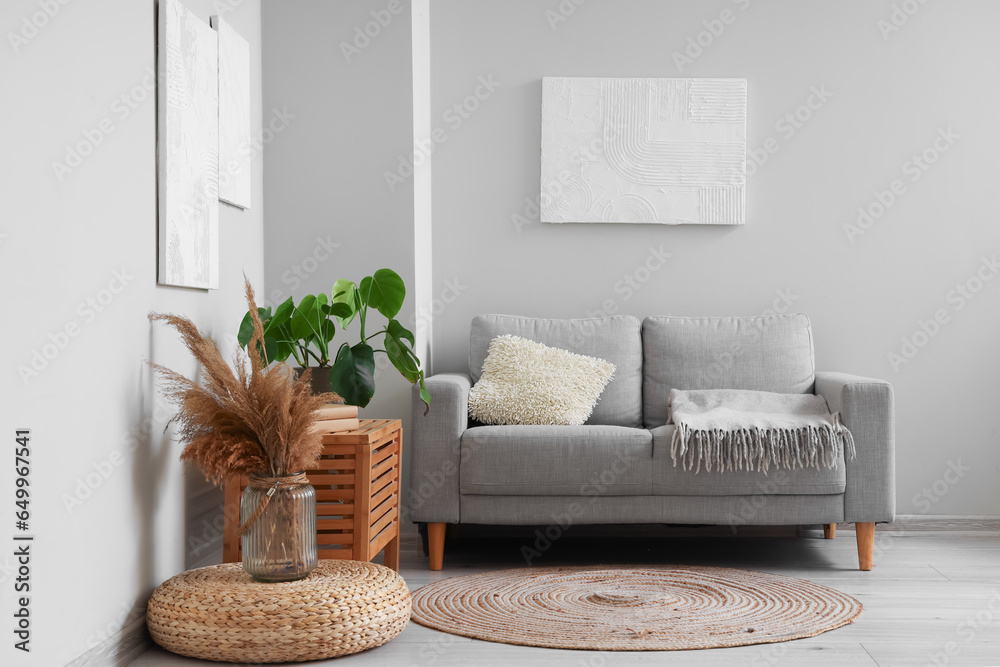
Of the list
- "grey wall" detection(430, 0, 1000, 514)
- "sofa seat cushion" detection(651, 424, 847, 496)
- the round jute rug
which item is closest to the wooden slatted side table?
the round jute rug

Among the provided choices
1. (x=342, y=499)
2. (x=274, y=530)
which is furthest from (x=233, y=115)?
(x=274, y=530)

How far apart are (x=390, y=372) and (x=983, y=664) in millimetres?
2146

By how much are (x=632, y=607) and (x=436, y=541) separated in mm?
800

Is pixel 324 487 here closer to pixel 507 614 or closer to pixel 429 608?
pixel 429 608

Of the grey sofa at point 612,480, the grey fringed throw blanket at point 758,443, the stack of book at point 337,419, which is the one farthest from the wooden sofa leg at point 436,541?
the grey fringed throw blanket at point 758,443

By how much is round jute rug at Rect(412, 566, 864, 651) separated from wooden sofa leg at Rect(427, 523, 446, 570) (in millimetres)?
155

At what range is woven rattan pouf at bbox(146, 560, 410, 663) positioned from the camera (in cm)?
212

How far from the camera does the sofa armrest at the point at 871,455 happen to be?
10.0ft

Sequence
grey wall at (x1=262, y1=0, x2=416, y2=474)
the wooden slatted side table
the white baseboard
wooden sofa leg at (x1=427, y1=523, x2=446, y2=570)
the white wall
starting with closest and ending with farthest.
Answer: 1. the white wall
2. the white baseboard
3. the wooden slatted side table
4. wooden sofa leg at (x1=427, y1=523, x2=446, y2=570)
5. grey wall at (x1=262, y1=0, x2=416, y2=474)

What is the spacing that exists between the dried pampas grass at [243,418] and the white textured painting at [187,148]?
0.28 m

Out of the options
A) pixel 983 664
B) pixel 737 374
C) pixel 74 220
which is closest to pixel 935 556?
pixel 737 374

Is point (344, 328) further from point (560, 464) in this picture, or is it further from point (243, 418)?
point (560, 464)

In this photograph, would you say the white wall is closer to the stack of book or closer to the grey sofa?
the stack of book

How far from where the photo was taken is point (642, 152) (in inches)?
151
